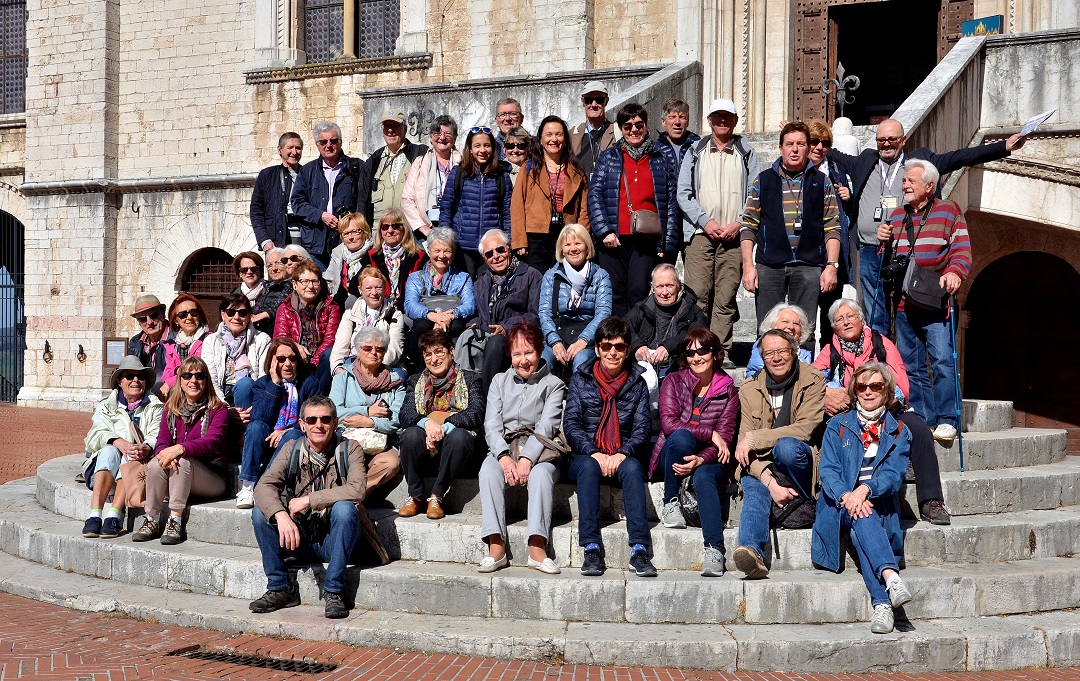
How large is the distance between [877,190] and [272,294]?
15.9 ft

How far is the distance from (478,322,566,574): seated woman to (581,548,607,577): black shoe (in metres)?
0.19

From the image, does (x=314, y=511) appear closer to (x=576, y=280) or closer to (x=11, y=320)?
(x=576, y=280)

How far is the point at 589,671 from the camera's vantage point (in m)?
5.54

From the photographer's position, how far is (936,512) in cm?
661

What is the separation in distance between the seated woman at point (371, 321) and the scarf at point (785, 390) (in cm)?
275

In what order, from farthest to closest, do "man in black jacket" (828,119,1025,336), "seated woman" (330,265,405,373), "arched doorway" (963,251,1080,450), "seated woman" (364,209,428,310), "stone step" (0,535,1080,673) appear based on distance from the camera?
"arched doorway" (963,251,1080,450) → "seated woman" (364,209,428,310) → "man in black jacket" (828,119,1025,336) → "seated woman" (330,265,405,373) → "stone step" (0,535,1080,673)

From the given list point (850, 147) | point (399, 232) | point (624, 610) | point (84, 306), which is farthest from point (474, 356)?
point (84, 306)

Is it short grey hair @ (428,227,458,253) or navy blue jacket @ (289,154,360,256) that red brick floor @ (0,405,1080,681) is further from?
navy blue jacket @ (289,154,360,256)

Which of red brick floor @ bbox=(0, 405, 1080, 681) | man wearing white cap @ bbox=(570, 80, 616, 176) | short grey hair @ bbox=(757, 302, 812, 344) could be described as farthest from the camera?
man wearing white cap @ bbox=(570, 80, 616, 176)

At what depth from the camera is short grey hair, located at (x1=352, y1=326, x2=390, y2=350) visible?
24.1 ft

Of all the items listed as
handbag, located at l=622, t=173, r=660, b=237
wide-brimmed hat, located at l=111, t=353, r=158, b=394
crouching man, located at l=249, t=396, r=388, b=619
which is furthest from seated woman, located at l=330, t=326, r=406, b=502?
handbag, located at l=622, t=173, r=660, b=237

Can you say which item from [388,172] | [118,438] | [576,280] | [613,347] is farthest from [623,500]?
[388,172]

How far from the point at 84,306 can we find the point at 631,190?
1371cm

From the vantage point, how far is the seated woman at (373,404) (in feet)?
23.2
